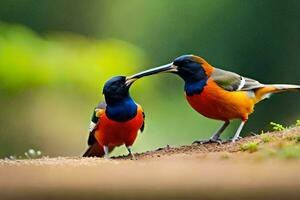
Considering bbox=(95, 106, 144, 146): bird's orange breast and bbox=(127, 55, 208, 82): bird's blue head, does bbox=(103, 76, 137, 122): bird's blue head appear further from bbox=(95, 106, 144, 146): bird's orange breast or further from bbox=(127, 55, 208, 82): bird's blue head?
bbox=(127, 55, 208, 82): bird's blue head

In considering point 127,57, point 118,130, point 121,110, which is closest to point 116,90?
point 121,110

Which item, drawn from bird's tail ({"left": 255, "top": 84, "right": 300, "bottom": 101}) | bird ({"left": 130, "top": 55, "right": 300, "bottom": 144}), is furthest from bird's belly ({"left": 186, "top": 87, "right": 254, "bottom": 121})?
bird's tail ({"left": 255, "top": 84, "right": 300, "bottom": 101})

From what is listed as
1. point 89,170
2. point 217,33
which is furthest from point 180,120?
point 89,170

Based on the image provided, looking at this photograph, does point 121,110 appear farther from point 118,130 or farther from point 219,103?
point 219,103

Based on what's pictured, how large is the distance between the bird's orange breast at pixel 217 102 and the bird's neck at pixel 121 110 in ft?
1.36

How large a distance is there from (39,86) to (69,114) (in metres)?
0.50

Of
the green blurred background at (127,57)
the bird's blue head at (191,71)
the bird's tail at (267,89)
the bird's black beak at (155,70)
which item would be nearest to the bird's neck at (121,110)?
the bird's black beak at (155,70)

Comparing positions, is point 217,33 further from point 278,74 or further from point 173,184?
point 173,184

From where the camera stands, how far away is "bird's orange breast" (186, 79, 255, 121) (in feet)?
13.0

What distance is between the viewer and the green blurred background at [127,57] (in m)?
8.58

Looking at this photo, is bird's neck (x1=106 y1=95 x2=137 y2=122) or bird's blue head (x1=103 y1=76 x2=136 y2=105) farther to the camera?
bird's blue head (x1=103 y1=76 x2=136 y2=105)

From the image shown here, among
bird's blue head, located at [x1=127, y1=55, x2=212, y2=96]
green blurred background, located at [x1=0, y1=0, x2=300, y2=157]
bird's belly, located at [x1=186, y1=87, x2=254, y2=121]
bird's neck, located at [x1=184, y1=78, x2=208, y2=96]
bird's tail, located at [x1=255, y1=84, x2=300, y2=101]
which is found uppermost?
bird's blue head, located at [x1=127, y1=55, x2=212, y2=96]

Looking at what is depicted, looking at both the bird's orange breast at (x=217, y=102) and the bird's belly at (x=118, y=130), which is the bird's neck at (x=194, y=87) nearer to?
the bird's orange breast at (x=217, y=102)

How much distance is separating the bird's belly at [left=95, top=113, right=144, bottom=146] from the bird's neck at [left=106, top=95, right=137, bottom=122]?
2 centimetres
